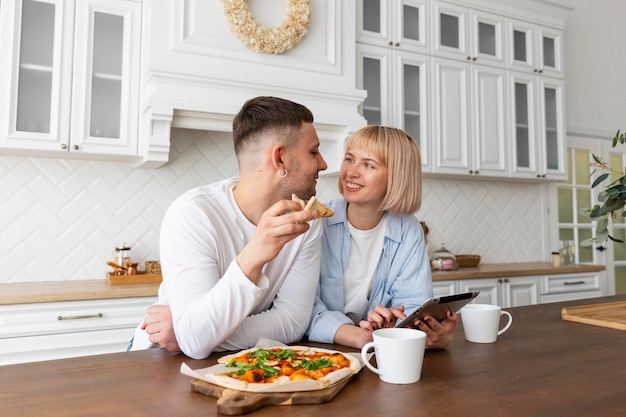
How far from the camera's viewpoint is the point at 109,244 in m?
2.94

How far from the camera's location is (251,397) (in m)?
0.80

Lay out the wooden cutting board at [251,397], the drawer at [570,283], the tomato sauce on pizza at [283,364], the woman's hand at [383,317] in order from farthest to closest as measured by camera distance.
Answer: the drawer at [570,283] < the woman's hand at [383,317] < the tomato sauce on pizza at [283,364] < the wooden cutting board at [251,397]

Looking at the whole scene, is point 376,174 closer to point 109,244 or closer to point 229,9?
point 229,9

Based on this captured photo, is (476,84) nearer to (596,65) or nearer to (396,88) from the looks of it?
(396,88)

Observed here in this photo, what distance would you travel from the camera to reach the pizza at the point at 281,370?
826 mm

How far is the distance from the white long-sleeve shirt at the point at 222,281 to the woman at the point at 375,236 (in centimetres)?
19

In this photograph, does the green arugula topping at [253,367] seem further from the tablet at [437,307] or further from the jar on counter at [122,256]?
the jar on counter at [122,256]

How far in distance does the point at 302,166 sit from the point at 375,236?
0.41 m

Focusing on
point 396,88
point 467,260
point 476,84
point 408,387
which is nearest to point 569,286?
point 467,260

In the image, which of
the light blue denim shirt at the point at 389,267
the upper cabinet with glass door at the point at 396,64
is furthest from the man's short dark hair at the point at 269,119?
the upper cabinet with glass door at the point at 396,64

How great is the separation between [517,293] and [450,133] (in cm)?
128

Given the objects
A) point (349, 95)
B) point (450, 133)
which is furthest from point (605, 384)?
point (450, 133)

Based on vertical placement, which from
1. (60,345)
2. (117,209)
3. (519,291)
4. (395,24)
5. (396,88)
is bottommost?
(60,345)

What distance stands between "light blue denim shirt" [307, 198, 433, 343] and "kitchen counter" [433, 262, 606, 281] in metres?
A: 1.66
